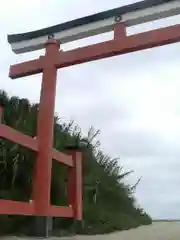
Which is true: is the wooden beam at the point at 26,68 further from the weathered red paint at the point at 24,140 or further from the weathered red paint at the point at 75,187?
→ the weathered red paint at the point at 75,187

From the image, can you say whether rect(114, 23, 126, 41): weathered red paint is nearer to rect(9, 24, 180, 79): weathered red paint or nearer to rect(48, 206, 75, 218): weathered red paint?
rect(9, 24, 180, 79): weathered red paint

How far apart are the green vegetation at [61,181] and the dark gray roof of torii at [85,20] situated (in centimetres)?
142

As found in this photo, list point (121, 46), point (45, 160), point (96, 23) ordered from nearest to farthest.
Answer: point (45, 160) < point (121, 46) < point (96, 23)

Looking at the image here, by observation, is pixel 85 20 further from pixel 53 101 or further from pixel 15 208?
pixel 15 208

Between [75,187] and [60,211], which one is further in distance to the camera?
[75,187]

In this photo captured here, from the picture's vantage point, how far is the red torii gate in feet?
19.2

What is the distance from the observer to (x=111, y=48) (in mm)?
6336

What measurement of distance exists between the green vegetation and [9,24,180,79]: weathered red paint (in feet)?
3.50

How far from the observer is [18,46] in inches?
278

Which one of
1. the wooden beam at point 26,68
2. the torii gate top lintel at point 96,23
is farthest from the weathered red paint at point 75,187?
the torii gate top lintel at point 96,23

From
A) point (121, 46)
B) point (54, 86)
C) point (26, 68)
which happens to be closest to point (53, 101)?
point (54, 86)

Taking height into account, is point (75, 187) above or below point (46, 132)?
below

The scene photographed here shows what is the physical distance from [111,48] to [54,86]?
1.17 metres

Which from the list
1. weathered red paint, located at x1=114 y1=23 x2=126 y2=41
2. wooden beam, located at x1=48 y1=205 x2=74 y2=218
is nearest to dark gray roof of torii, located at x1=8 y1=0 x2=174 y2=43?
weathered red paint, located at x1=114 y1=23 x2=126 y2=41
